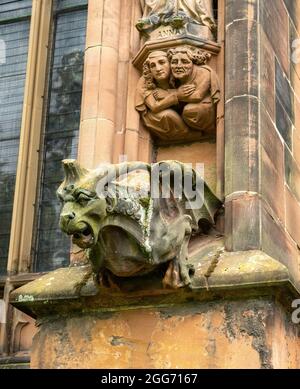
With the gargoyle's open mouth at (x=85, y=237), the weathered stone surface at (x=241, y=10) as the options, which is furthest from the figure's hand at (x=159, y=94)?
the gargoyle's open mouth at (x=85, y=237)

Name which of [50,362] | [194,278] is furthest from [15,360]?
[194,278]

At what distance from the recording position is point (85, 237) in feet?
14.4

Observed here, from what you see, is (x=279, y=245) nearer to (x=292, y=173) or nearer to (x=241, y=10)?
(x=292, y=173)

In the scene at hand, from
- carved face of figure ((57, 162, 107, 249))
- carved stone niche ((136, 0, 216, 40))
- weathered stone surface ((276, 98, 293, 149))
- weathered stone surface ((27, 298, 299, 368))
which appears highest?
carved stone niche ((136, 0, 216, 40))

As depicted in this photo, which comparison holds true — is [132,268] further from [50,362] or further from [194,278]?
[50,362]

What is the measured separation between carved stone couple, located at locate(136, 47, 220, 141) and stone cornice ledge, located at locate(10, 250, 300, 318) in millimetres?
810

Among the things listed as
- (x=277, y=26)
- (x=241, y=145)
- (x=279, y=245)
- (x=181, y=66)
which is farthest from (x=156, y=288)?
(x=277, y=26)

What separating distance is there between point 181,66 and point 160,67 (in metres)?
0.12

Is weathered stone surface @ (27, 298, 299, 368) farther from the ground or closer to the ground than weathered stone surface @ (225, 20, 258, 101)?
closer to the ground

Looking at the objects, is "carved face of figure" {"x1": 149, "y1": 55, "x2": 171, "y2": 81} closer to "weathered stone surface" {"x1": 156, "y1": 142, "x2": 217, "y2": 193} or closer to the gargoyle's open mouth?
"weathered stone surface" {"x1": 156, "y1": 142, "x2": 217, "y2": 193}

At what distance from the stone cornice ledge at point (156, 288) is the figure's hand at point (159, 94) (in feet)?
3.03

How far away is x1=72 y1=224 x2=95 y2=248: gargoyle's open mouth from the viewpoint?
4363 millimetres

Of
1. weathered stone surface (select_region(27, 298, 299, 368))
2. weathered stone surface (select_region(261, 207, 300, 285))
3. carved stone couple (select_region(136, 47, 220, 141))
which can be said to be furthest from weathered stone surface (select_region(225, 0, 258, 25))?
weathered stone surface (select_region(27, 298, 299, 368))

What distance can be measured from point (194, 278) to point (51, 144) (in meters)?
3.12
